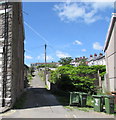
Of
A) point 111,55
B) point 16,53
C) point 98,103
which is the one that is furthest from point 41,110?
point 111,55

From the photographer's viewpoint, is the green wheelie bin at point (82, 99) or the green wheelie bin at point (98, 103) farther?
the green wheelie bin at point (82, 99)

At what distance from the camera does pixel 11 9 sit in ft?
37.4

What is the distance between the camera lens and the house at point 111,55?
1777cm

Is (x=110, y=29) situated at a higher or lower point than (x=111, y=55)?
higher

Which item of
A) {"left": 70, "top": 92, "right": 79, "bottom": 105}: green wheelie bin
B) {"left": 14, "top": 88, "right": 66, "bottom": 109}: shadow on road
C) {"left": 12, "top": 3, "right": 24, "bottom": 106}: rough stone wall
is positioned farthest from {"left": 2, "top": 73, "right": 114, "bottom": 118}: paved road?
{"left": 12, "top": 3, "right": 24, "bottom": 106}: rough stone wall

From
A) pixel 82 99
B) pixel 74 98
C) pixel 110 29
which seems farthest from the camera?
pixel 110 29

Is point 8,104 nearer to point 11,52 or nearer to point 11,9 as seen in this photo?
point 11,52

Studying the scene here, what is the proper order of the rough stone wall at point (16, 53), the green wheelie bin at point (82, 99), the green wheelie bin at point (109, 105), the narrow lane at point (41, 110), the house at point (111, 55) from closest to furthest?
the narrow lane at point (41, 110) < the green wheelie bin at point (109, 105) < the green wheelie bin at point (82, 99) < the rough stone wall at point (16, 53) < the house at point (111, 55)

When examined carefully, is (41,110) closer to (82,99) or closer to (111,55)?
(82,99)

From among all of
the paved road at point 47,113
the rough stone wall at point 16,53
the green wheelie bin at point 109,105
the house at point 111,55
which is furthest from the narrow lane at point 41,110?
the house at point 111,55

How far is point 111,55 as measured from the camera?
738 inches

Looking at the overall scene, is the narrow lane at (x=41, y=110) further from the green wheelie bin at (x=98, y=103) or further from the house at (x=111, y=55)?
the house at (x=111, y=55)

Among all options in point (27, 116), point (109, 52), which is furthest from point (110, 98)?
point (109, 52)

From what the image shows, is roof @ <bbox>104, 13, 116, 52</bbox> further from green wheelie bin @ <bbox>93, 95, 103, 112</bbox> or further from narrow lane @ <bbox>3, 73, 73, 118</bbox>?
narrow lane @ <bbox>3, 73, 73, 118</bbox>
